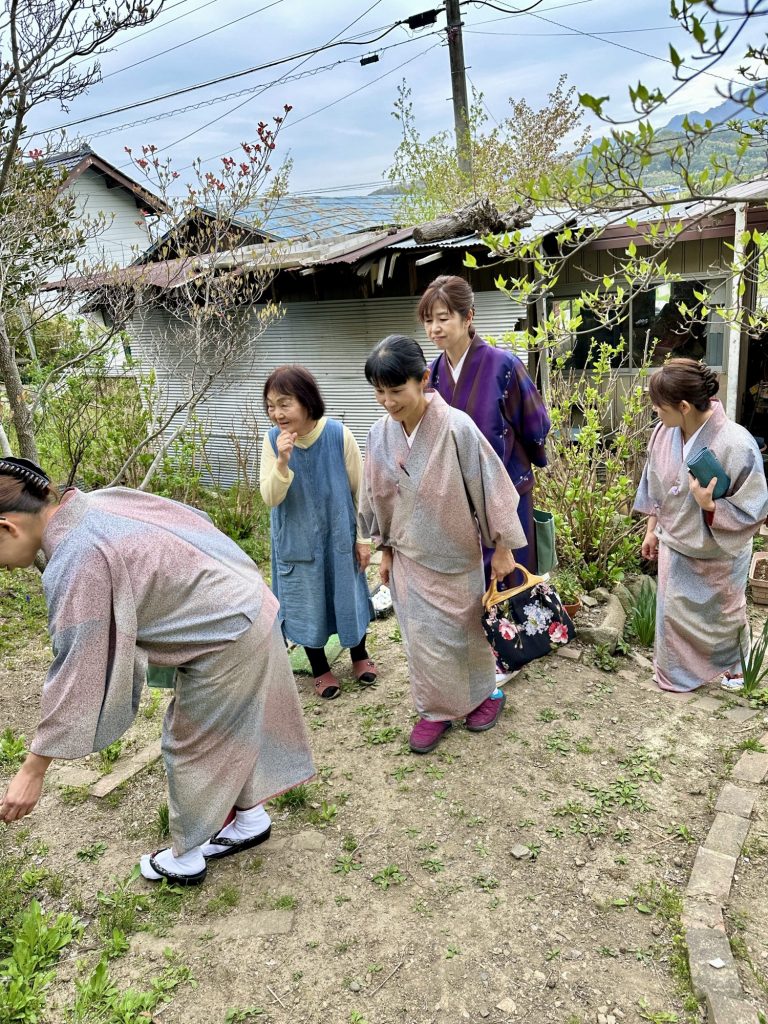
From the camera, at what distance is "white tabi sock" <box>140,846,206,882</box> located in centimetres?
262

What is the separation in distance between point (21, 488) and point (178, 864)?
59.4 inches

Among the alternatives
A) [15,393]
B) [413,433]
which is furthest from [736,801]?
[15,393]

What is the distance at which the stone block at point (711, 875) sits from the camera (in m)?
2.45

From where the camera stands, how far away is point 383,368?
9.07 ft

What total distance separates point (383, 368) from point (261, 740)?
147 cm

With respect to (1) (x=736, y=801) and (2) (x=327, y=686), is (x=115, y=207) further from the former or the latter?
(1) (x=736, y=801)

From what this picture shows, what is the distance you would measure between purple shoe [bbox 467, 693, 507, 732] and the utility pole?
1167 centimetres

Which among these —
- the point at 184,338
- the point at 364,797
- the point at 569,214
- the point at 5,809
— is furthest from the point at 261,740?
the point at 184,338

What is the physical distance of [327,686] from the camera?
3.91 meters

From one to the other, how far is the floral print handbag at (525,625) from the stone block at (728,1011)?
1590 millimetres

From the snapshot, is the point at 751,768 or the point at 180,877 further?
the point at 751,768

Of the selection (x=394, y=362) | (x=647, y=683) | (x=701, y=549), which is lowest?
(x=647, y=683)

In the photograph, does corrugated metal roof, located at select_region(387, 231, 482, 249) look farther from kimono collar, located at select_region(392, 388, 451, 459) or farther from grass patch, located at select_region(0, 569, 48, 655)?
grass patch, located at select_region(0, 569, 48, 655)

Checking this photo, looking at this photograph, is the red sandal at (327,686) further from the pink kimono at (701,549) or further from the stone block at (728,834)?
the stone block at (728,834)
